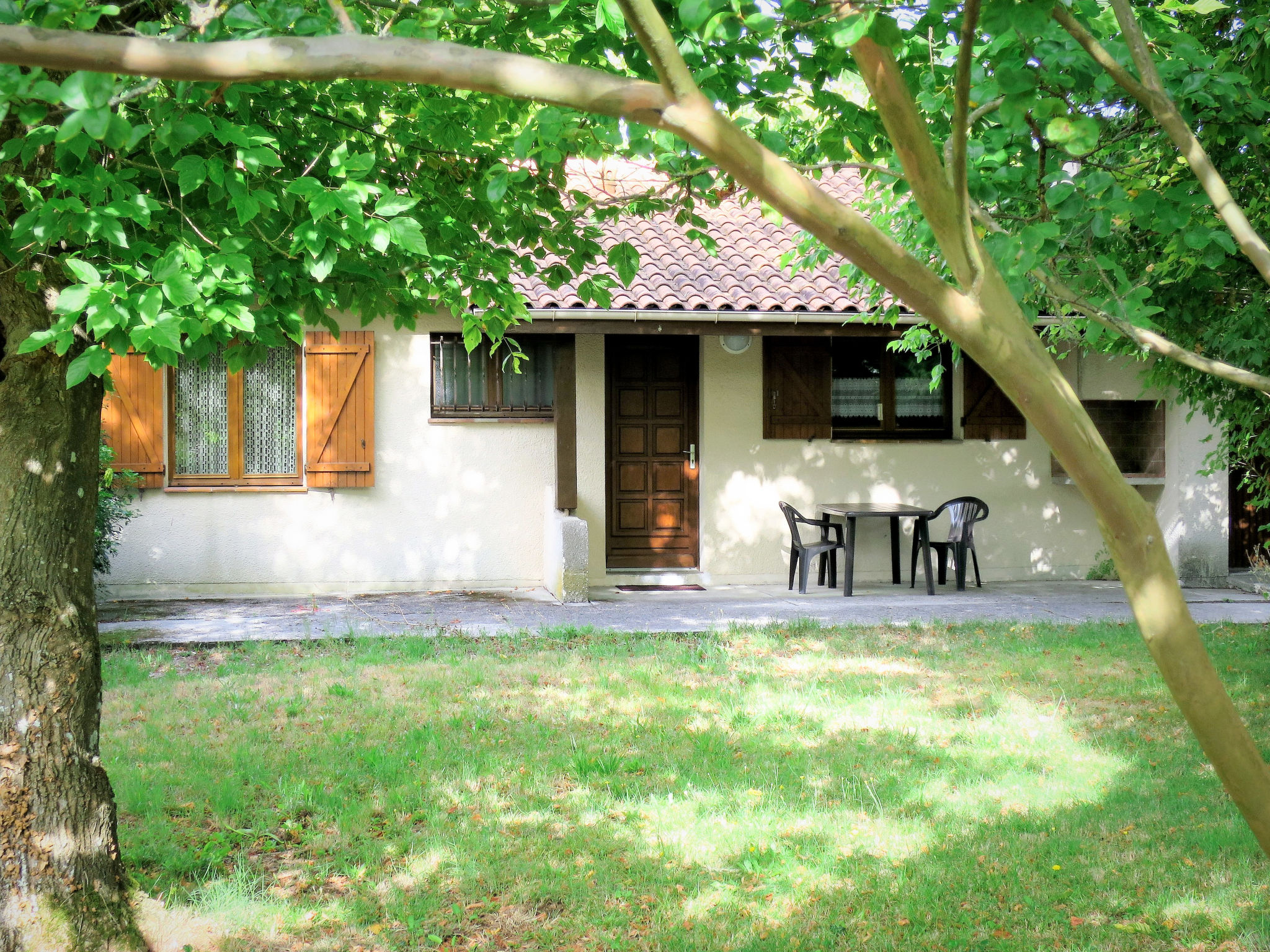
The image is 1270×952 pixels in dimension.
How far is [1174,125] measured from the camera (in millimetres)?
2443

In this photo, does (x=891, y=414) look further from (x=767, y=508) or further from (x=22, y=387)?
(x=22, y=387)

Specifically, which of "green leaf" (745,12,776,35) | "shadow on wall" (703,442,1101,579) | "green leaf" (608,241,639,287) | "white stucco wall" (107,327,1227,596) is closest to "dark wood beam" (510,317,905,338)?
"white stucco wall" (107,327,1227,596)

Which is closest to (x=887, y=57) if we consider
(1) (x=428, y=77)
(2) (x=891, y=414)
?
(1) (x=428, y=77)

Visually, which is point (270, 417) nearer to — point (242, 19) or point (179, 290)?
point (179, 290)

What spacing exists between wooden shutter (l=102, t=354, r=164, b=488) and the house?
2 centimetres

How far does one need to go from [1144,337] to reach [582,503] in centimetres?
814

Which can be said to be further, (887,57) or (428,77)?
(887,57)

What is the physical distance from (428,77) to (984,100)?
205cm

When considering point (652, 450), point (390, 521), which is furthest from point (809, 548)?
point (390, 521)

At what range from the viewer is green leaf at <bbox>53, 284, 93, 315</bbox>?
2508mm

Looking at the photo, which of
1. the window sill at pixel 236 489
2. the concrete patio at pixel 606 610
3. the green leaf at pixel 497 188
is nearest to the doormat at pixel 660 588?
the concrete patio at pixel 606 610

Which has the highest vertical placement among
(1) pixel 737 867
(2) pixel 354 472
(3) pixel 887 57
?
(3) pixel 887 57

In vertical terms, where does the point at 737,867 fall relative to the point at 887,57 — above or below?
below

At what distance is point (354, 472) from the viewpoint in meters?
10.1
